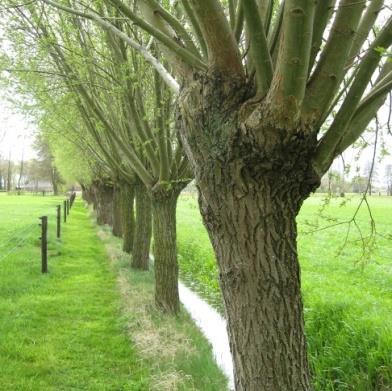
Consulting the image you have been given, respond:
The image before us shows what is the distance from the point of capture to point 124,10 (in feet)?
→ 9.83

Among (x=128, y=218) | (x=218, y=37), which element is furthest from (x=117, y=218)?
(x=218, y=37)

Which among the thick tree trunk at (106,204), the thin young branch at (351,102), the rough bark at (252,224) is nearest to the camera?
the thin young branch at (351,102)

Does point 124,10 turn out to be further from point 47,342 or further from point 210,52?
point 47,342

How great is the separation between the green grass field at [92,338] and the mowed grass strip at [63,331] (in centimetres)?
1

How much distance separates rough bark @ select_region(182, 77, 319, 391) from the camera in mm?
2826

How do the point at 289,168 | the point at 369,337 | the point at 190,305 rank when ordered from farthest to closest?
1. the point at 190,305
2. the point at 369,337
3. the point at 289,168

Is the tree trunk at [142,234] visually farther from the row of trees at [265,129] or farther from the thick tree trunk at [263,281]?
the thick tree trunk at [263,281]

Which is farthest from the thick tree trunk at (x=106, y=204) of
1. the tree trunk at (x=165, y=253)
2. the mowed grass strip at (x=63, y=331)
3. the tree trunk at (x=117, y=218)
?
the tree trunk at (x=165, y=253)

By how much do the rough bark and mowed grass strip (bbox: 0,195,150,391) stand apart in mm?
2891

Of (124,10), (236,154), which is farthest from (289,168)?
(124,10)

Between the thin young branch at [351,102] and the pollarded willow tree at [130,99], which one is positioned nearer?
the thin young branch at [351,102]

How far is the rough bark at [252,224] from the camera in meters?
2.83

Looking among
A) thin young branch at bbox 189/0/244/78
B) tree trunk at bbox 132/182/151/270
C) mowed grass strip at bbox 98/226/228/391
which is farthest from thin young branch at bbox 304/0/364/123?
tree trunk at bbox 132/182/151/270

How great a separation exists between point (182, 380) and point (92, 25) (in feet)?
21.0
